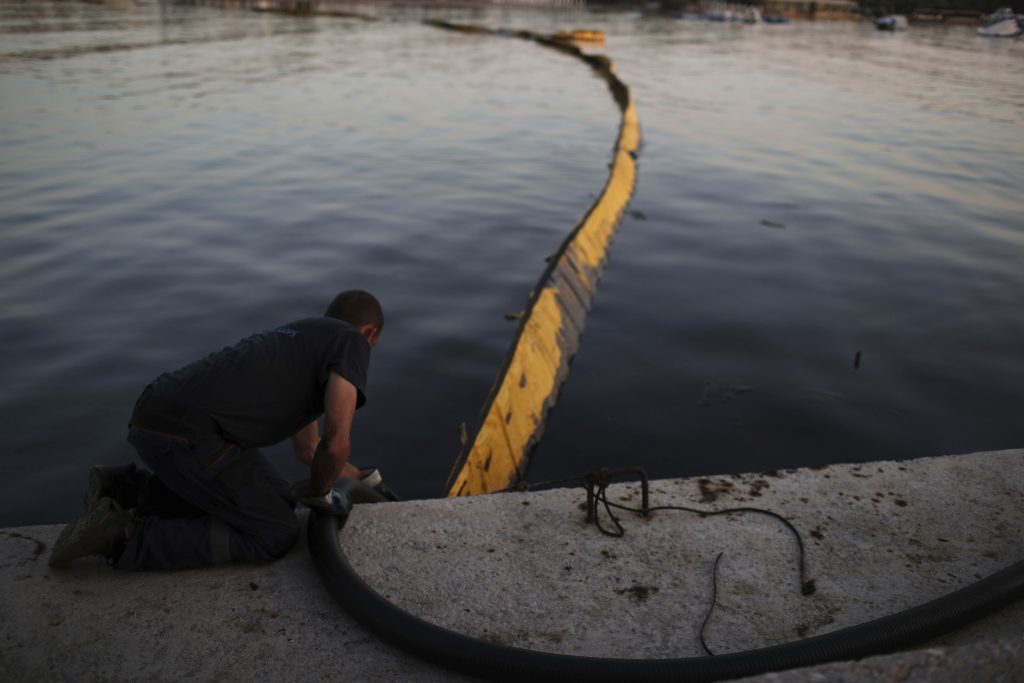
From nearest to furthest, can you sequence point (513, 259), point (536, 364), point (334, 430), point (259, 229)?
point (334, 430)
point (536, 364)
point (513, 259)
point (259, 229)

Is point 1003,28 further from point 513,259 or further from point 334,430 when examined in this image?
point 334,430

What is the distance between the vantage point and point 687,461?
7.65 meters

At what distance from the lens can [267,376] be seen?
4355 millimetres

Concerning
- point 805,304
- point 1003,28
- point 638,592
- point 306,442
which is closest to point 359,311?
point 306,442

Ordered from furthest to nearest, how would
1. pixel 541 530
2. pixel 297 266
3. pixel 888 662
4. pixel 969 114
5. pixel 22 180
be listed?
pixel 969 114 < pixel 22 180 < pixel 297 266 < pixel 541 530 < pixel 888 662

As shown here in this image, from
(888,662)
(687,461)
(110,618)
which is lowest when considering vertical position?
(687,461)

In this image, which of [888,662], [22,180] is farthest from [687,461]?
[22,180]

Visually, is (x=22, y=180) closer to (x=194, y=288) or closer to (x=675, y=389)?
(x=194, y=288)

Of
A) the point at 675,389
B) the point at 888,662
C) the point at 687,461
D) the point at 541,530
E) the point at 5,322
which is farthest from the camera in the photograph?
the point at 5,322

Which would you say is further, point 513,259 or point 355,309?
point 513,259

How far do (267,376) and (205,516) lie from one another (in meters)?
0.87

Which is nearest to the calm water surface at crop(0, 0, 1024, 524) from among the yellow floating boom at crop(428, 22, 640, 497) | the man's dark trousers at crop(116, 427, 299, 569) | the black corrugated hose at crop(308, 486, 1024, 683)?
the yellow floating boom at crop(428, 22, 640, 497)

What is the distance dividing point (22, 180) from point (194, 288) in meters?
8.20

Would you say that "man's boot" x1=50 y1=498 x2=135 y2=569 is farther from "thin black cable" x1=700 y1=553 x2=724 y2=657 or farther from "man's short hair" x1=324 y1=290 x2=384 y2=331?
"thin black cable" x1=700 y1=553 x2=724 y2=657
